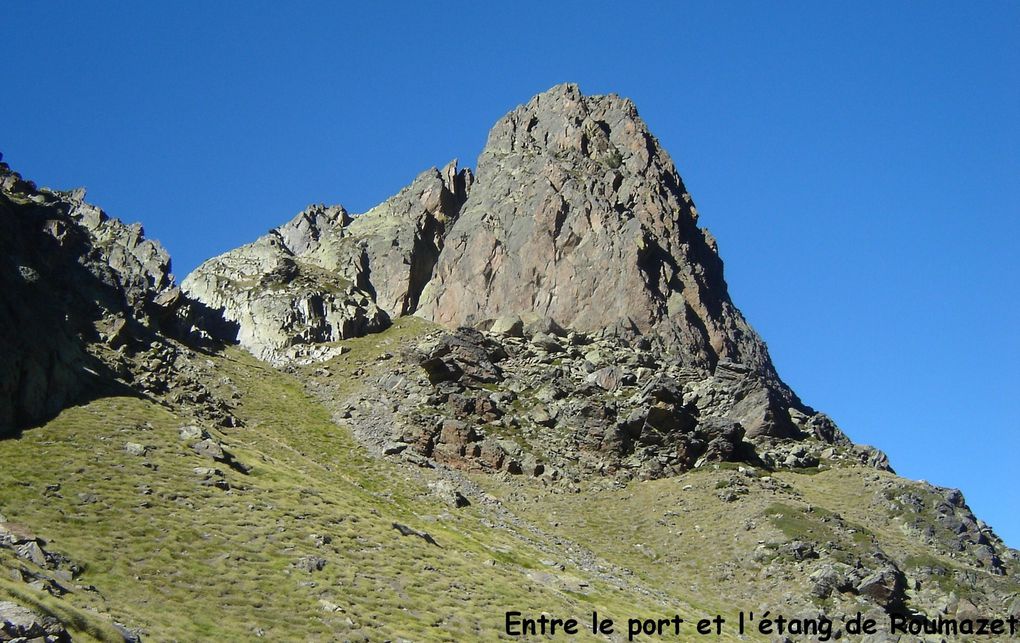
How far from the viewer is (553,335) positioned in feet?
407

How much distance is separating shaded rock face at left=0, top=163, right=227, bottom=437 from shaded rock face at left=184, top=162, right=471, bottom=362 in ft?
29.7

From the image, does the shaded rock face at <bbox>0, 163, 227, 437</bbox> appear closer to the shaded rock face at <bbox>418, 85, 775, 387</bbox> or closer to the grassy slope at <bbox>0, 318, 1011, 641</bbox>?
the grassy slope at <bbox>0, 318, 1011, 641</bbox>

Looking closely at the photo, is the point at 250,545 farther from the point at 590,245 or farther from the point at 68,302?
the point at 590,245

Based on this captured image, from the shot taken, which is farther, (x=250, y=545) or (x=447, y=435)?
(x=447, y=435)

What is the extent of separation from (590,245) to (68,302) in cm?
7048

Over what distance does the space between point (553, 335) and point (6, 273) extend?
6702 centimetres

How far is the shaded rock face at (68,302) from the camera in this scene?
71.0 m

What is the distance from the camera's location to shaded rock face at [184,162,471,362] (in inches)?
5285

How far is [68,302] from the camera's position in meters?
95.5

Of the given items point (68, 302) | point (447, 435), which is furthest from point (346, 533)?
point (68, 302)

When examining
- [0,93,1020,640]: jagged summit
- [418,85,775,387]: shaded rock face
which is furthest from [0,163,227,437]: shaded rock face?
[418,85,775,387]: shaded rock face

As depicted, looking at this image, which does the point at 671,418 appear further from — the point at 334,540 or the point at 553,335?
the point at 334,540

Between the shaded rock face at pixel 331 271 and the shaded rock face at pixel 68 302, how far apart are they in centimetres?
906

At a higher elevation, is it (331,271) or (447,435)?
(331,271)
